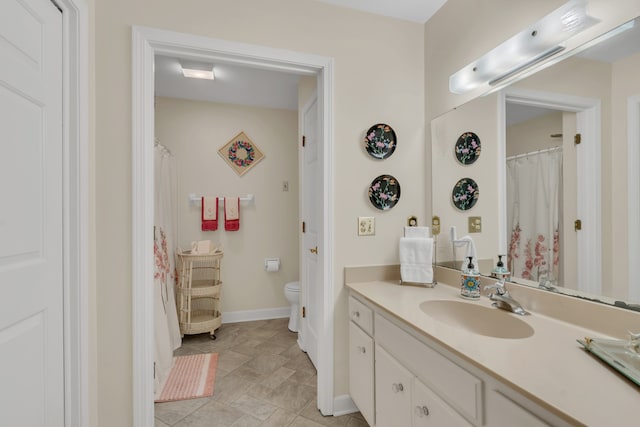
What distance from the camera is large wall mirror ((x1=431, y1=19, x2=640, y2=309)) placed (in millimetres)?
989

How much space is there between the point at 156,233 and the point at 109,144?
1080mm

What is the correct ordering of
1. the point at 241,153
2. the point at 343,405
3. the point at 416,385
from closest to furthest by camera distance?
the point at 416,385 < the point at 343,405 < the point at 241,153

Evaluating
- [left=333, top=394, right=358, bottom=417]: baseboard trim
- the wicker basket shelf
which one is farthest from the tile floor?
the wicker basket shelf

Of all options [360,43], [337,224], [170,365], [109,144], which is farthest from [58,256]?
[360,43]

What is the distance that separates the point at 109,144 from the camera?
144 centimetres

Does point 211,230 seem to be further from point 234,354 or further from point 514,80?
point 514,80

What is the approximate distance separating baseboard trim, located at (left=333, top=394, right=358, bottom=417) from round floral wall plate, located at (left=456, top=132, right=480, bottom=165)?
5.31ft

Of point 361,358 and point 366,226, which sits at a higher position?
point 366,226

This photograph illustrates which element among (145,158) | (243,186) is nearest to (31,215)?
(145,158)

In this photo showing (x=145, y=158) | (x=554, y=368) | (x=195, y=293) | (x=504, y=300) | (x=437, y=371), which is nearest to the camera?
(x=554, y=368)

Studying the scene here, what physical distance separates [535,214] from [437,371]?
2.80ft

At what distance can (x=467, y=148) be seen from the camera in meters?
1.67

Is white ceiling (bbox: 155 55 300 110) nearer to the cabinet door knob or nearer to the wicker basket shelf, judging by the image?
the wicker basket shelf

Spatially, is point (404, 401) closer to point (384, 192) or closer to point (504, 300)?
point (504, 300)
